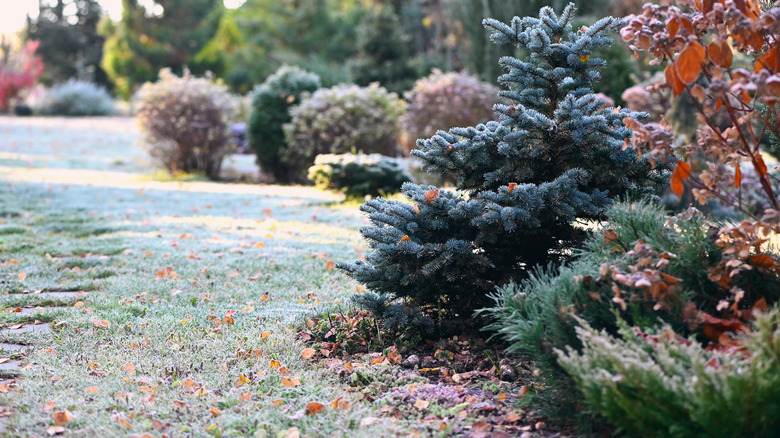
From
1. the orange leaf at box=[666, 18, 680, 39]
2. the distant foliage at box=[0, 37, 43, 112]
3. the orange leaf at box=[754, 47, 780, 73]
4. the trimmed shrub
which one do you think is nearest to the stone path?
the orange leaf at box=[666, 18, 680, 39]

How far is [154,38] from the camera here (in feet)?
98.3

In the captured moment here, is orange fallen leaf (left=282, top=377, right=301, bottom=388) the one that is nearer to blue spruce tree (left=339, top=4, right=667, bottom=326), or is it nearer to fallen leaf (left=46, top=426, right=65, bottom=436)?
blue spruce tree (left=339, top=4, right=667, bottom=326)

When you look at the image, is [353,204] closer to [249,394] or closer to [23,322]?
[23,322]

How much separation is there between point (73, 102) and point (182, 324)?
2450cm

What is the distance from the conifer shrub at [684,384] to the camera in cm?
183

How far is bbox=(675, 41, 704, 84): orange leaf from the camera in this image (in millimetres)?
2129

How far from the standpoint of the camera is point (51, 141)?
16516 mm

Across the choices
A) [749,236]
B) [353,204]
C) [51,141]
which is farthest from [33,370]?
[51,141]

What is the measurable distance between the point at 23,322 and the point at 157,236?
265 centimetres

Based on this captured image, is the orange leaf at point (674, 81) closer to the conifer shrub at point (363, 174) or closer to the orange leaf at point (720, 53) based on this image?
the orange leaf at point (720, 53)

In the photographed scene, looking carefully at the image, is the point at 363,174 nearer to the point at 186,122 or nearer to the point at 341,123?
the point at 341,123

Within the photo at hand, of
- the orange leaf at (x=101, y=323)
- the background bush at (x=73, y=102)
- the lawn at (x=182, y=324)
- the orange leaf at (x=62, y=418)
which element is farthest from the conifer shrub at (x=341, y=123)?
the background bush at (x=73, y=102)

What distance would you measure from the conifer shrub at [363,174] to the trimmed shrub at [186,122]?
11.1ft

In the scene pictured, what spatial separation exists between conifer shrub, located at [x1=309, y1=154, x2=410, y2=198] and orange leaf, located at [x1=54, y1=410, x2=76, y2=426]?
6253mm
